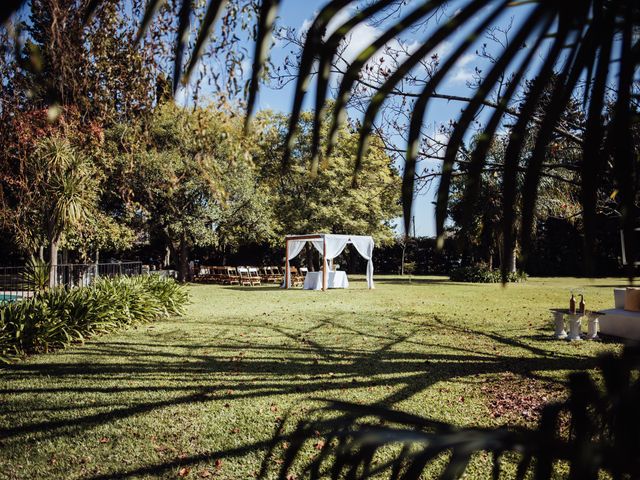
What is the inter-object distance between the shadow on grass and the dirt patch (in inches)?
19.0

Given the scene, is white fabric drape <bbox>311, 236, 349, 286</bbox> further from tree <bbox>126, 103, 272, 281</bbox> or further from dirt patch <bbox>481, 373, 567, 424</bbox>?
dirt patch <bbox>481, 373, 567, 424</bbox>

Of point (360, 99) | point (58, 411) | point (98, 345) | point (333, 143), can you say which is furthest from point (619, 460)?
point (98, 345)

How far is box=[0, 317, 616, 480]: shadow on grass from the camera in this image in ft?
15.0

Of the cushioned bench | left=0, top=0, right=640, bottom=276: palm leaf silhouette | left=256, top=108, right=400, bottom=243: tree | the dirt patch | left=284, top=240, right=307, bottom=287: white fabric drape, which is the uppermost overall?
left=256, top=108, right=400, bottom=243: tree

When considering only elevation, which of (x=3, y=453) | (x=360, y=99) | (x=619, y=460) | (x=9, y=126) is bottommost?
(x=3, y=453)

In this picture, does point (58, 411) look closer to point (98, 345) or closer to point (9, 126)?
point (98, 345)

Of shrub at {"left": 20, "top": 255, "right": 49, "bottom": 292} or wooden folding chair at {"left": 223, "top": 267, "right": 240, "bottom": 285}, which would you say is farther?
wooden folding chair at {"left": 223, "top": 267, "right": 240, "bottom": 285}

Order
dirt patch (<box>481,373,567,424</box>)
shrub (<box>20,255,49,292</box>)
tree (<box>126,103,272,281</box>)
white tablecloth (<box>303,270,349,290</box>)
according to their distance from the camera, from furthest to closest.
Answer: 1. white tablecloth (<box>303,270,349,290</box>)
2. tree (<box>126,103,272,281</box>)
3. shrub (<box>20,255,49,292</box>)
4. dirt patch (<box>481,373,567,424</box>)

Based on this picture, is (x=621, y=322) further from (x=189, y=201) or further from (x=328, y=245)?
(x=189, y=201)

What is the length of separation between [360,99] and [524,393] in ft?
11.5

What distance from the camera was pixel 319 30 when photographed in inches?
23.0

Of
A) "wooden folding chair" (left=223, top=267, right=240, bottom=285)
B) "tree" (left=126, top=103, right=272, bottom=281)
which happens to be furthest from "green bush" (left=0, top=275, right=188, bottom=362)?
"wooden folding chair" (left=223, top=267, right=240, bottom=285)

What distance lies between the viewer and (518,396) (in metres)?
5.13

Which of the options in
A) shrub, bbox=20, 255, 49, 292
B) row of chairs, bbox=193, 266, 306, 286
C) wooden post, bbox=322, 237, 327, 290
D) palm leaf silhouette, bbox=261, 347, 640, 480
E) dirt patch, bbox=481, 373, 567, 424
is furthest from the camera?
row of chairs, bbox=193, 266, 306, 286
